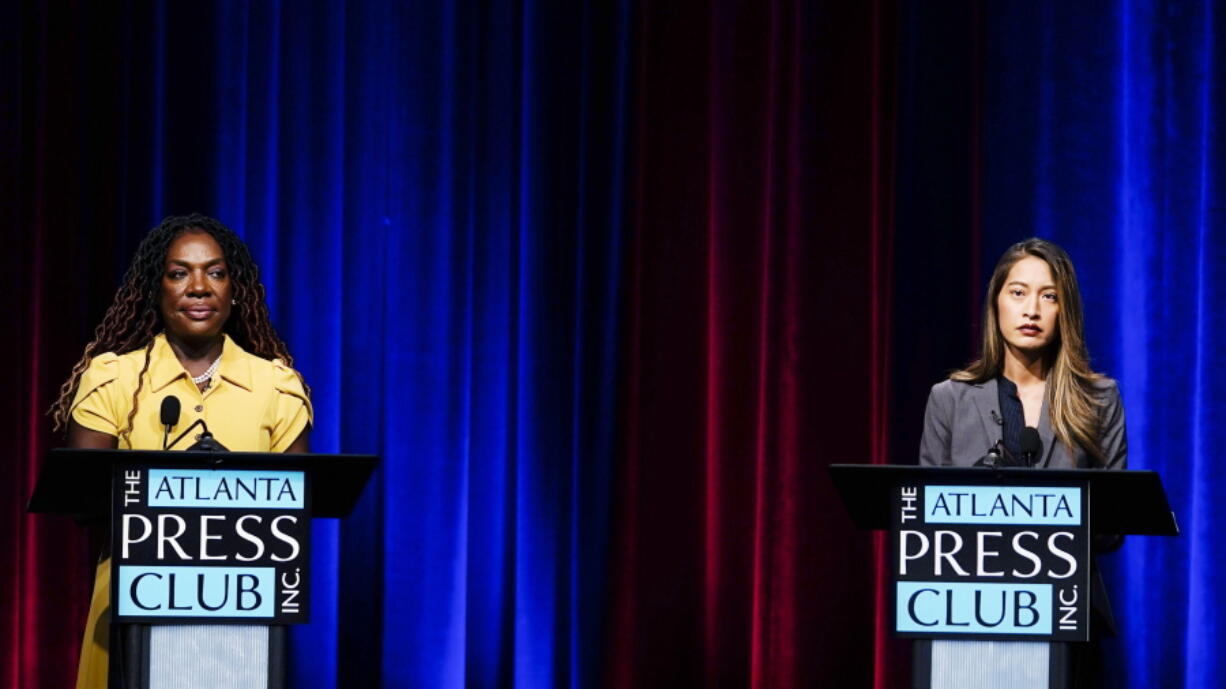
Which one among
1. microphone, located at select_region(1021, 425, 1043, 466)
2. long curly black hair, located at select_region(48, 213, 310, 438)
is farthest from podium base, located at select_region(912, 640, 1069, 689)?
long curly black hair, located at select_region(48, 213, 310, 438)

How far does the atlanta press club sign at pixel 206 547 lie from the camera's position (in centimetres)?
301

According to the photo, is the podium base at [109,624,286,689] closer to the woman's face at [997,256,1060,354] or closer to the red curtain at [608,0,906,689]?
the woman's face at [997,256,1060,354]

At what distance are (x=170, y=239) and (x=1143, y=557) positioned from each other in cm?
300

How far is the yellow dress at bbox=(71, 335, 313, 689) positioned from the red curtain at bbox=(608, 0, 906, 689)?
1.68 meters

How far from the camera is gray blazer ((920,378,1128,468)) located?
371 cm

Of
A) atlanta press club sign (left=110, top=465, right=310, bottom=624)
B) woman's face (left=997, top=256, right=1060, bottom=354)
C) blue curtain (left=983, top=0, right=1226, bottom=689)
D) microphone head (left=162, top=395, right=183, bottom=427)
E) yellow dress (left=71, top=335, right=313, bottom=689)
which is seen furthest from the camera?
blue curtain (left=983, top=0, right=1226, bottom=689)

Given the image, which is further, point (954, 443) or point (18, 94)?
point (18, 94)

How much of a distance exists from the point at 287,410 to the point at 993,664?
5.32ft

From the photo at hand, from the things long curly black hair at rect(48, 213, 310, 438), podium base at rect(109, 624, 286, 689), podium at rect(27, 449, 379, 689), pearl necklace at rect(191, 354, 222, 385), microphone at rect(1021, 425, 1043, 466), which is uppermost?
long curly black hair at rect(48, 213, 310, 438)

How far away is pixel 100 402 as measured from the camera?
357cm

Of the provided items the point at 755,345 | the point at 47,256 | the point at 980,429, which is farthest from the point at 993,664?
the point at 47,256

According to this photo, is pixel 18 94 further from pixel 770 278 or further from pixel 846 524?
pixel 846 524

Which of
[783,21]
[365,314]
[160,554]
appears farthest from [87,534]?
[783,21]

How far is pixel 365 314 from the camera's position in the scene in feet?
17.1
